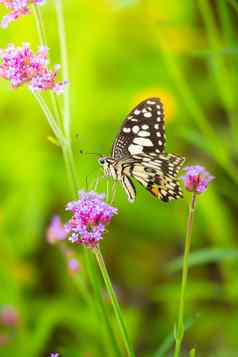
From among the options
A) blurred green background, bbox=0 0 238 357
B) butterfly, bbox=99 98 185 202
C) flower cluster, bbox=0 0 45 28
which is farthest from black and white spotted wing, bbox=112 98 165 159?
Answer: blurred green background, bbox=0 0 238 357

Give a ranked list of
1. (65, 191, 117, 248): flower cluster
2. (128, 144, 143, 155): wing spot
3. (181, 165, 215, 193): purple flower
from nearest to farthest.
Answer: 1. (65, 191, 117, 248): flower cluster
2. (181, 165, 215, 193): purple flower
3. (128, 144, 143, 155): wing spot

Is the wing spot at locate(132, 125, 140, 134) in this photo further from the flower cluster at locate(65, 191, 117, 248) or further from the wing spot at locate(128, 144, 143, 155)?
the flower cluster at locate(65, 191, 117, 248)

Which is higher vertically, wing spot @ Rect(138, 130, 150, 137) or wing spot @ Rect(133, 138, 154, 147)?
wing spot @ Rect(138, 130, 150, 137)

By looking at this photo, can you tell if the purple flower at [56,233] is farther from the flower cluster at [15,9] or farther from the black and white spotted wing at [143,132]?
the flower cluster at [15,9]

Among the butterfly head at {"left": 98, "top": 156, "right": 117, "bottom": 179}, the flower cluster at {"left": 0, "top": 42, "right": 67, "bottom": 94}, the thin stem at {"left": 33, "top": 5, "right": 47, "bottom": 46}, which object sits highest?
the thin stem at {"left": 33, "top": 5, "right": 47, "bottom": 46}

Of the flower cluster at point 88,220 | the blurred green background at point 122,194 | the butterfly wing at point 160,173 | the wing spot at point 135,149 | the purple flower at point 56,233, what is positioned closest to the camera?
the flower cluster at point 88,220

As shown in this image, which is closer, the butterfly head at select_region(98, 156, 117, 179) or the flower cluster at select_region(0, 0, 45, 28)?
the flower cluster at select_region(0, 0, 45, 28)

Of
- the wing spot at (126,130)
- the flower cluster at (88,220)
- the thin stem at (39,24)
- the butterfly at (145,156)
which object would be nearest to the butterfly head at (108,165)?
the butterfly at (145,156)

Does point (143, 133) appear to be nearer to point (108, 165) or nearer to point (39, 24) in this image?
point (108, 165)

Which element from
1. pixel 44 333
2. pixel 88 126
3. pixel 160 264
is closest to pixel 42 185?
pixel 88 126
